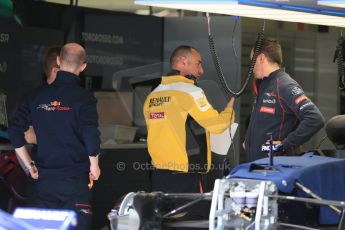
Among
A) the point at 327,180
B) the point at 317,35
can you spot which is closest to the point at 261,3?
the point at 327,180

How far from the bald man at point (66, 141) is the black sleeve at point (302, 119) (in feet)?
4.51

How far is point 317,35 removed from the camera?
10.6 metres

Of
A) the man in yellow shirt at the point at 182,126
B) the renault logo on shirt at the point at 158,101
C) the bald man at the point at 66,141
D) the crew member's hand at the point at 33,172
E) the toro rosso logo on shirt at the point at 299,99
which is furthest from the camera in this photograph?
the renault logo on shirt at the point at 158,101

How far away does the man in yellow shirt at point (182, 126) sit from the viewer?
6898 mm

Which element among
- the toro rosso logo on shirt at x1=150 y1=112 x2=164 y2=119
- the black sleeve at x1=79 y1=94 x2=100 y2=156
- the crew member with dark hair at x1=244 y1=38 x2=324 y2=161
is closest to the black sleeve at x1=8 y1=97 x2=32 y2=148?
the black sleeve at x1=79 y1=94 x2=100 y2=156

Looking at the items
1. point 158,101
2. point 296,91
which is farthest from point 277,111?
point 158,101

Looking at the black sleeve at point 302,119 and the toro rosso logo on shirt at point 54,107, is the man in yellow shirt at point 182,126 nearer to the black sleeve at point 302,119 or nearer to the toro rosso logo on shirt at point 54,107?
the black sleeve at point 302,119

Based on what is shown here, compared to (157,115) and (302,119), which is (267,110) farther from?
(157,115)

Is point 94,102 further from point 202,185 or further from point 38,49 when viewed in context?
point 38,49

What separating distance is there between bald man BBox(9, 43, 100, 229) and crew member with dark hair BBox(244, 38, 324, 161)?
1.19 m

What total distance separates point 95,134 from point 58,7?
2.64m

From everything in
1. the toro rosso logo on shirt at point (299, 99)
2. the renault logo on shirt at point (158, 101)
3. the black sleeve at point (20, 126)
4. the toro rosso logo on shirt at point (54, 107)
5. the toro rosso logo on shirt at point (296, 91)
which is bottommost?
the black sleeve at point (20, 126)

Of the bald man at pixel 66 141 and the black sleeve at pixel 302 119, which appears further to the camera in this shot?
the bald man at pixel 66 141

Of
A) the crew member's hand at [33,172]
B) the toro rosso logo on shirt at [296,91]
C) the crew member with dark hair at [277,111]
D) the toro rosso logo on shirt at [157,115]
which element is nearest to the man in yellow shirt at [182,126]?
the toro rosso logo on shirt at [157,115]
